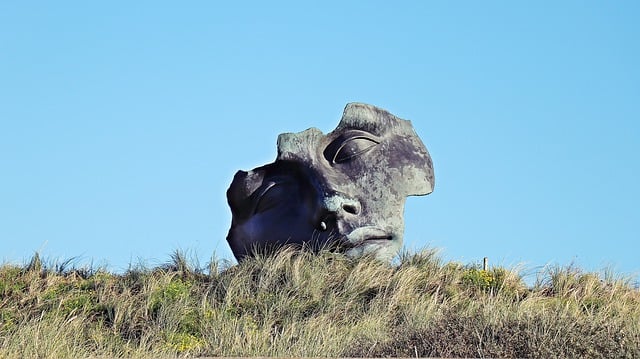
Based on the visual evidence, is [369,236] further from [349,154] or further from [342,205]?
[349,154]

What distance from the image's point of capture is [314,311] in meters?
13.0

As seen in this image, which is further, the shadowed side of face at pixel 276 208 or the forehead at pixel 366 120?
the forehead at pixel 366 120

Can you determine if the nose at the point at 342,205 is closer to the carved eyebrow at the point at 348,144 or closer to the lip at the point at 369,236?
the lip at the point at 369,236

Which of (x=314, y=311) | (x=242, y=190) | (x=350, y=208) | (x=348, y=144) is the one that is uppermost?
(x=348, y=144)

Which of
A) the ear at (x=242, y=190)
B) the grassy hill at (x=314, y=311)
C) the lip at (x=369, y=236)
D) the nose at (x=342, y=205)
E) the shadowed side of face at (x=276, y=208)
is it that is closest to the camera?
the grassy hill at (x=314, y=311)

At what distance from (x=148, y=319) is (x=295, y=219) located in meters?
2.75

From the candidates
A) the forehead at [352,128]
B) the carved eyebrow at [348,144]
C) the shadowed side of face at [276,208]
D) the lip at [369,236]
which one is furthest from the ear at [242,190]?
the lip at [369,236]

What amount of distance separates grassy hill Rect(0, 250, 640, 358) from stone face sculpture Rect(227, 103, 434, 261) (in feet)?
1.39

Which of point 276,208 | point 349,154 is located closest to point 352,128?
point 349,154

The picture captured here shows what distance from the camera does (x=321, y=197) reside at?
14.4 metres

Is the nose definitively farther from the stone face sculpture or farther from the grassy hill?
the grassy hill

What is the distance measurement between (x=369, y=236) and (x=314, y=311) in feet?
6.13

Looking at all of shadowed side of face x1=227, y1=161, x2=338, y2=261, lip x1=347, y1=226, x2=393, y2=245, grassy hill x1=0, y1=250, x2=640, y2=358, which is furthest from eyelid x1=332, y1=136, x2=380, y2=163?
grassy hill x1=0, y1=250, x2=640, y2=358

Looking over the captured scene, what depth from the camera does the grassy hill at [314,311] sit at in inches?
398
